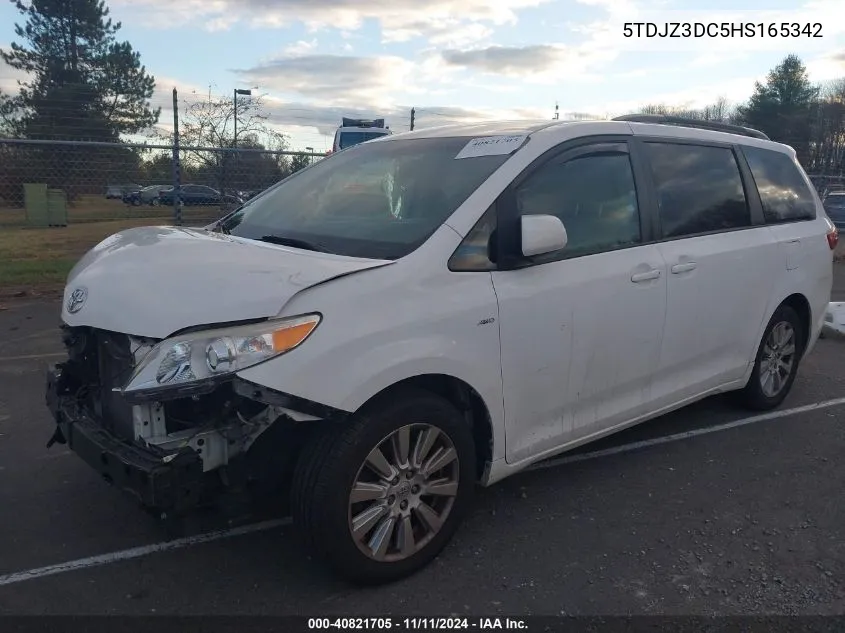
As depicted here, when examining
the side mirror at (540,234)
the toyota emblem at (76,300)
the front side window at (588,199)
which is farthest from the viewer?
the front side window at (588,199)

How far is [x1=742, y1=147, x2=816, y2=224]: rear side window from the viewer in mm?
4965

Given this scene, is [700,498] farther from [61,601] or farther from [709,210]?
[61,601]

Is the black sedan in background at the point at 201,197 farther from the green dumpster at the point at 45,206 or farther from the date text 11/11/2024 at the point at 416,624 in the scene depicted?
the date text 11/11/2024 at the point at 416,624

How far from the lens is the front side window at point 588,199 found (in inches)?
139

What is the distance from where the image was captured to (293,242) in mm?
3443

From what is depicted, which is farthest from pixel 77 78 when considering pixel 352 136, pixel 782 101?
pixel 782 101

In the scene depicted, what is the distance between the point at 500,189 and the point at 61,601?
8.28ft

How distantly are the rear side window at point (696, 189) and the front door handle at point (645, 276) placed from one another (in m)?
0.32

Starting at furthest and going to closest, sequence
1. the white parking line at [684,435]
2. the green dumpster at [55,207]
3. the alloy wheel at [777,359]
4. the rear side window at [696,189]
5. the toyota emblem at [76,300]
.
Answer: the green dumpster at [55,207]
the alloy wheel at [777,359]
the white parking line at [684,435]
the rear side window at [696,189]
the toyota emblem at [76,300]

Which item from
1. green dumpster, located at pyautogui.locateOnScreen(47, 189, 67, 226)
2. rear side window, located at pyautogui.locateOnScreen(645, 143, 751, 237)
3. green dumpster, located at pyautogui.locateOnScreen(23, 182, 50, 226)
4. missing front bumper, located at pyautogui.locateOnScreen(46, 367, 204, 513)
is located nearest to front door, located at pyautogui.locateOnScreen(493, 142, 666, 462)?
rear side window, located at pyautogui.locateOnScreen(645, 143, 751, 237)

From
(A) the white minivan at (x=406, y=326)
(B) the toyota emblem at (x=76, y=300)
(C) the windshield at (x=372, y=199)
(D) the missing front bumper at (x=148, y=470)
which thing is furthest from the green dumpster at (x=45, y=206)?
(D) the missing front bumper at (x=148, y=470)

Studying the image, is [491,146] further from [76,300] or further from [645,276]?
[76,300]

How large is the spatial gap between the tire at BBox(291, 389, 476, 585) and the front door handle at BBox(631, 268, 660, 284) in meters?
1.30

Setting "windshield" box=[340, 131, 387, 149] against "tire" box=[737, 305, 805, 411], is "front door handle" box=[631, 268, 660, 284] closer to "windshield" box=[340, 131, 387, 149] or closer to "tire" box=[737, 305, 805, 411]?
"tire" box=[737, 305, 805, 411]
